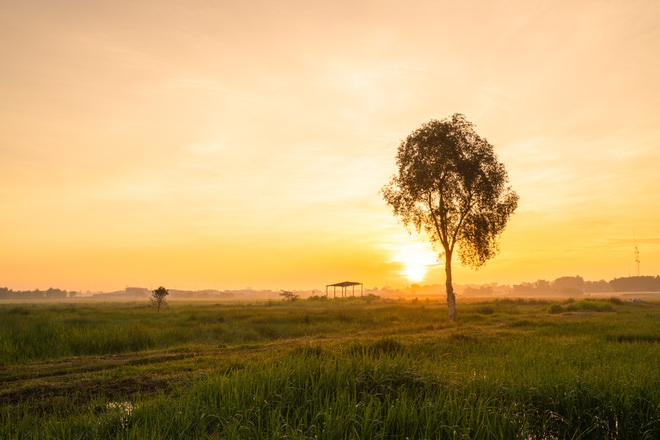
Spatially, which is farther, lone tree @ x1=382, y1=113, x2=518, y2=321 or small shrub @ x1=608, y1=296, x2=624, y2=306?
small shrub @ x1=608, y1=296, x2=624, y2=306

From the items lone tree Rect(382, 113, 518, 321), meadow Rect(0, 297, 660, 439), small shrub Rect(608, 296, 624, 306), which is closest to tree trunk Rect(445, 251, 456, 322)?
A: lone tree Rect(382, 113, 518, 321)

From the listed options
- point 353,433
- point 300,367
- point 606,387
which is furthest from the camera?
point 300,367

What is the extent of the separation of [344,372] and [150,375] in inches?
315

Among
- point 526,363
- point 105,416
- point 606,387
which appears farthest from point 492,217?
point 105,416

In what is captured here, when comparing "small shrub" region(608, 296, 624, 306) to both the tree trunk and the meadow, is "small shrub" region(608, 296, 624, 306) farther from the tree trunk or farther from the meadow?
the meadow

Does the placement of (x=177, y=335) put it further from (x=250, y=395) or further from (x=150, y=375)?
(x=250, y=395)

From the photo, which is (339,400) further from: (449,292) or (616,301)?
(616,301)

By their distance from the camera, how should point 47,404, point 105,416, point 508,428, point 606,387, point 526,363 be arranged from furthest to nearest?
point 526,363 → point 47,404 → point 606,387 → point 105,416 → point 508,428

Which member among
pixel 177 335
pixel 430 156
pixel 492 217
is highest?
pixel 430 156

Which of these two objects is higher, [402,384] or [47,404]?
[402,384]

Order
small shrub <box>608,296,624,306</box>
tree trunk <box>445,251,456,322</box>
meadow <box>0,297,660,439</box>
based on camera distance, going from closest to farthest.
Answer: meadow <box>0,297,660,439</box>, tree trunk <box>445,251,456,322</box>, small shrub <box>608,296,624,306</box>

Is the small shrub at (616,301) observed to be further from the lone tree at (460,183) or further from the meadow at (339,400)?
the meadow at (339,400)

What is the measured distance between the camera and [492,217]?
39781 mm

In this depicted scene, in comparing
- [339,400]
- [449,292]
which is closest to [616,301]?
[449,292]
